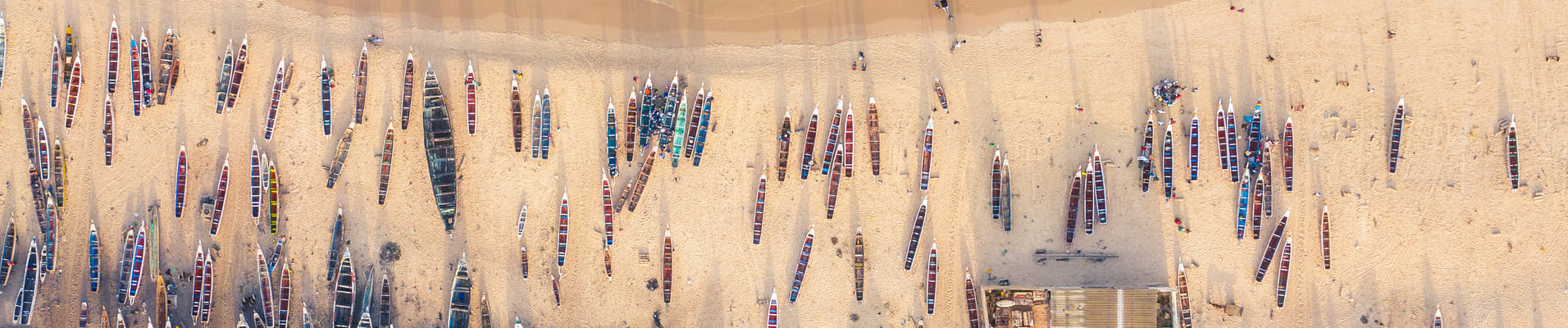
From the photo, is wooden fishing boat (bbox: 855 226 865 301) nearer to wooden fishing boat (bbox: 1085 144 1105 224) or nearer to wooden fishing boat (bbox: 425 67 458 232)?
wooden fishing boat (bbox: 1085 144 1105 224)

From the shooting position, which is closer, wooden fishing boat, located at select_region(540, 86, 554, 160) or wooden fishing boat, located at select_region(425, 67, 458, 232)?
wooden fishing boat, located at select_region(425, 67, 458, 232)

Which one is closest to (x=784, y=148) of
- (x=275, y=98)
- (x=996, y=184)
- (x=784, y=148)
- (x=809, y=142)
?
(x=784, y=148)

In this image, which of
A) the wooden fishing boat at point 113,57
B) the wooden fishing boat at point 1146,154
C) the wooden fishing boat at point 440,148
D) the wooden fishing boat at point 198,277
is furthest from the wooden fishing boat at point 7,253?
the wooden fishing boat at point 1146,154

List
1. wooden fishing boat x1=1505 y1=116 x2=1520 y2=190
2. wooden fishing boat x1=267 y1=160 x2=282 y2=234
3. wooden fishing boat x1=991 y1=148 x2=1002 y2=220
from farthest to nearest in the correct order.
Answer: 1. wooden fishing boat x1=267 y1=160 x2=282 y2=234
2. wooden fishing boat x1=991 y1=148 x2=1002 y2=220
3. wooden fishing boat x1=1505 y1=116 x2=1520 y2=190

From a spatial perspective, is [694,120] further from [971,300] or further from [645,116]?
[971,300]

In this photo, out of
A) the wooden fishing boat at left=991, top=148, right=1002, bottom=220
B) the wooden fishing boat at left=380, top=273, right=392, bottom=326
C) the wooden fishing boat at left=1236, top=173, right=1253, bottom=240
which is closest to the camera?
the wooden fishing boat at left=1236, top=173, right=1253, bottom=240

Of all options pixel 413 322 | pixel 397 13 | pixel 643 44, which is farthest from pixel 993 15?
pixel 413 322

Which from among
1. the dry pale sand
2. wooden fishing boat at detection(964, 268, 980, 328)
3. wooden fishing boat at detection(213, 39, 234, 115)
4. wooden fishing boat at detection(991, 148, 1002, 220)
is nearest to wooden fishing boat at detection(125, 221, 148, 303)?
the dry pale sand

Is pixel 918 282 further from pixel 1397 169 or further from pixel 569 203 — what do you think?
pixel 1397 169
